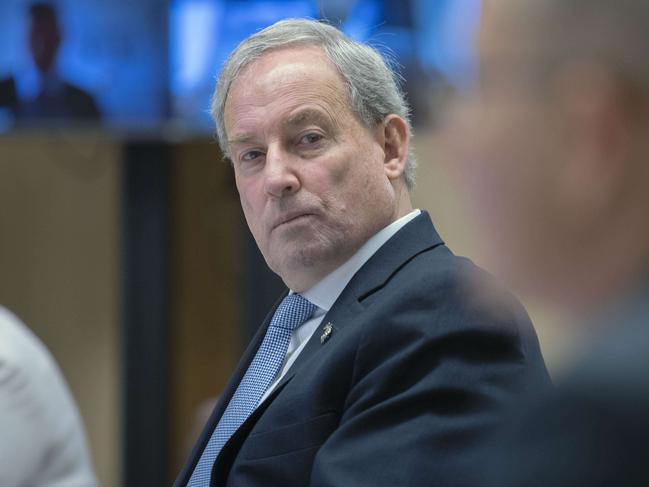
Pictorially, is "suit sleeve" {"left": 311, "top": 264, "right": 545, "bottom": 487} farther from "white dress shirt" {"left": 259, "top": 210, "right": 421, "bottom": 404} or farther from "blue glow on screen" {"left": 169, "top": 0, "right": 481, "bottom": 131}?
"blue glow on screen" {"left": 169, "top": 0, "right": 481, "bottom": 131}

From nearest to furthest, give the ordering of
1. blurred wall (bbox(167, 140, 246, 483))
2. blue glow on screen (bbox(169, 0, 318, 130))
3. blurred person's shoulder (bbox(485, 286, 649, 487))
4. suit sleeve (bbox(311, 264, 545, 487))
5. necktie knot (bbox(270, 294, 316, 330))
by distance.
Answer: blurred person's shoulder (bbox(485, 286, 649, 487)) → suit sleeve (bbox(311, 264, 545, 487)) → necktie knot (bbox(270, 294, 316, 330)) → blue glow on screen (bbox(169, 0, 318, 130)) → blurred wall (bbox(167, 140, 246, 483))

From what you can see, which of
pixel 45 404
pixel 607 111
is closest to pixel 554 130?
pixel 607 111

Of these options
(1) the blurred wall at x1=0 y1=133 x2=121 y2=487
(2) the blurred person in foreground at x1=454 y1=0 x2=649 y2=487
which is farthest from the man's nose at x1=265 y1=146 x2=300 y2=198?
(1) the blurred wall at x1=0 y1=133 x2=121 y2=487

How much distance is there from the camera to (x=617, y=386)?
0.74 meters

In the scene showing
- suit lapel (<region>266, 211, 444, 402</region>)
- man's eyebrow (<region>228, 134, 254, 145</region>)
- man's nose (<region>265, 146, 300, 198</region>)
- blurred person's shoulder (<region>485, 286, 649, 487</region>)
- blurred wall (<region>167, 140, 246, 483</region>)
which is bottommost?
blurred wall (<region>167, 140, 246, 483</region>)

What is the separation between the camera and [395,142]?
2.08 meters

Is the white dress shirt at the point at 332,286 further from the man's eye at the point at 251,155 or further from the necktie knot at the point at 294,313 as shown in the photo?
the man's eye at the point at 251,155

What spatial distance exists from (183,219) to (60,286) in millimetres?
737

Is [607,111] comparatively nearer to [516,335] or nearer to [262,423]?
[516,335]

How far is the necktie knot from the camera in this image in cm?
198

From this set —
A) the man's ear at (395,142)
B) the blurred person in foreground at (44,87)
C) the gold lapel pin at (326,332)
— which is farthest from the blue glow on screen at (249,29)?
the gold lapel pin at (326,332)

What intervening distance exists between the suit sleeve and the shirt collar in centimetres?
28

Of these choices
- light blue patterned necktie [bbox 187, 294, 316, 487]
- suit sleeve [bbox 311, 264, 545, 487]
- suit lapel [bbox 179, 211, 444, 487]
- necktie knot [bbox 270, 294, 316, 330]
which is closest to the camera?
suit sleeve [bbox 311, 264, 545, 487]

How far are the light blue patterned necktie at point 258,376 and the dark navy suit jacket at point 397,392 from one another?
0.13 m
